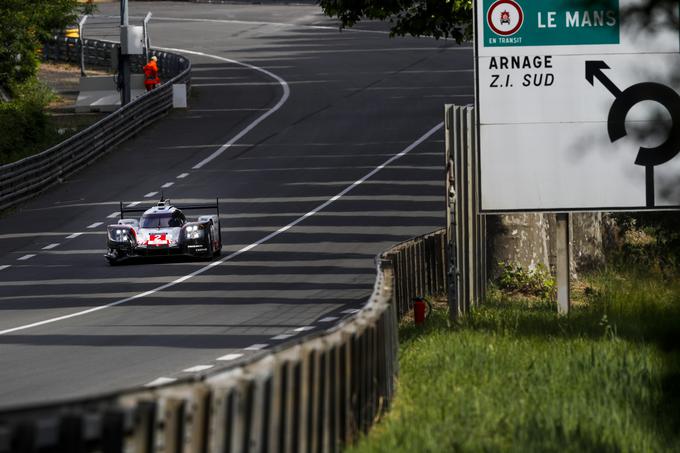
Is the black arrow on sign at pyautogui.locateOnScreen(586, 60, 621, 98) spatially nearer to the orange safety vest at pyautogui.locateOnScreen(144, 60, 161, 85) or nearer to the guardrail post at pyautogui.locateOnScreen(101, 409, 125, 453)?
the guardrail post at pyautogui.locateOnScreen(101, 409, 125, 453)

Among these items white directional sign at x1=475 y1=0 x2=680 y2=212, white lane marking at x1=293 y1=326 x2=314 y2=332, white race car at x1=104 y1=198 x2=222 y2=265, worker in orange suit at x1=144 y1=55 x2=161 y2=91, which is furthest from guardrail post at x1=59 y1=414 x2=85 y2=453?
worker in orange suit at x1=144 y1=55 x2=161 y2=91

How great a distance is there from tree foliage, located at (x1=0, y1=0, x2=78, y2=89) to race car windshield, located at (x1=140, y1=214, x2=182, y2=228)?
24081 millimetres

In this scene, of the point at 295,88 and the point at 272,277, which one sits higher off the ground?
the point at 295,88

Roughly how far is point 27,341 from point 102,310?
368cm

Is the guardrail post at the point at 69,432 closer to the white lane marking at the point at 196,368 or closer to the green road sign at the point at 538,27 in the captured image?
the white lane marking at the point at 196,368

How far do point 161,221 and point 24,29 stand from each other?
1002 inches

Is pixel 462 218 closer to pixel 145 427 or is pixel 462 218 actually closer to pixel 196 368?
pixel 196 368

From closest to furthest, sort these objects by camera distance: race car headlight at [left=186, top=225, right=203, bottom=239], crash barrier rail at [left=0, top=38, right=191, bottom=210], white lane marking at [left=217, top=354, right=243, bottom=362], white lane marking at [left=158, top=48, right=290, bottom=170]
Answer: white lane marking at [left=217, top=354, right=243, bottom=362] < race car headlight at [left=186, top=225, right=203, bottom=239] < crash barrier rail at [left=0, top=38, right=191, bottom=210] < white lane marking at [left=158, top=48, right=290, bottom=170]

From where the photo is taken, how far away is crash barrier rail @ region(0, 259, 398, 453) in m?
6.33

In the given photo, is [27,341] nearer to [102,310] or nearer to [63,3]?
[102,310]

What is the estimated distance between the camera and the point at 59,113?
51781 millimetres

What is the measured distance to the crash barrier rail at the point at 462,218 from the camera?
18.1 metres

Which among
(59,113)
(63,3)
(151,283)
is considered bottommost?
(151,283)

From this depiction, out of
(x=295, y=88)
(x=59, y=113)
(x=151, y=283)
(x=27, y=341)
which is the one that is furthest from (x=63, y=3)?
(x=27, y=341)
